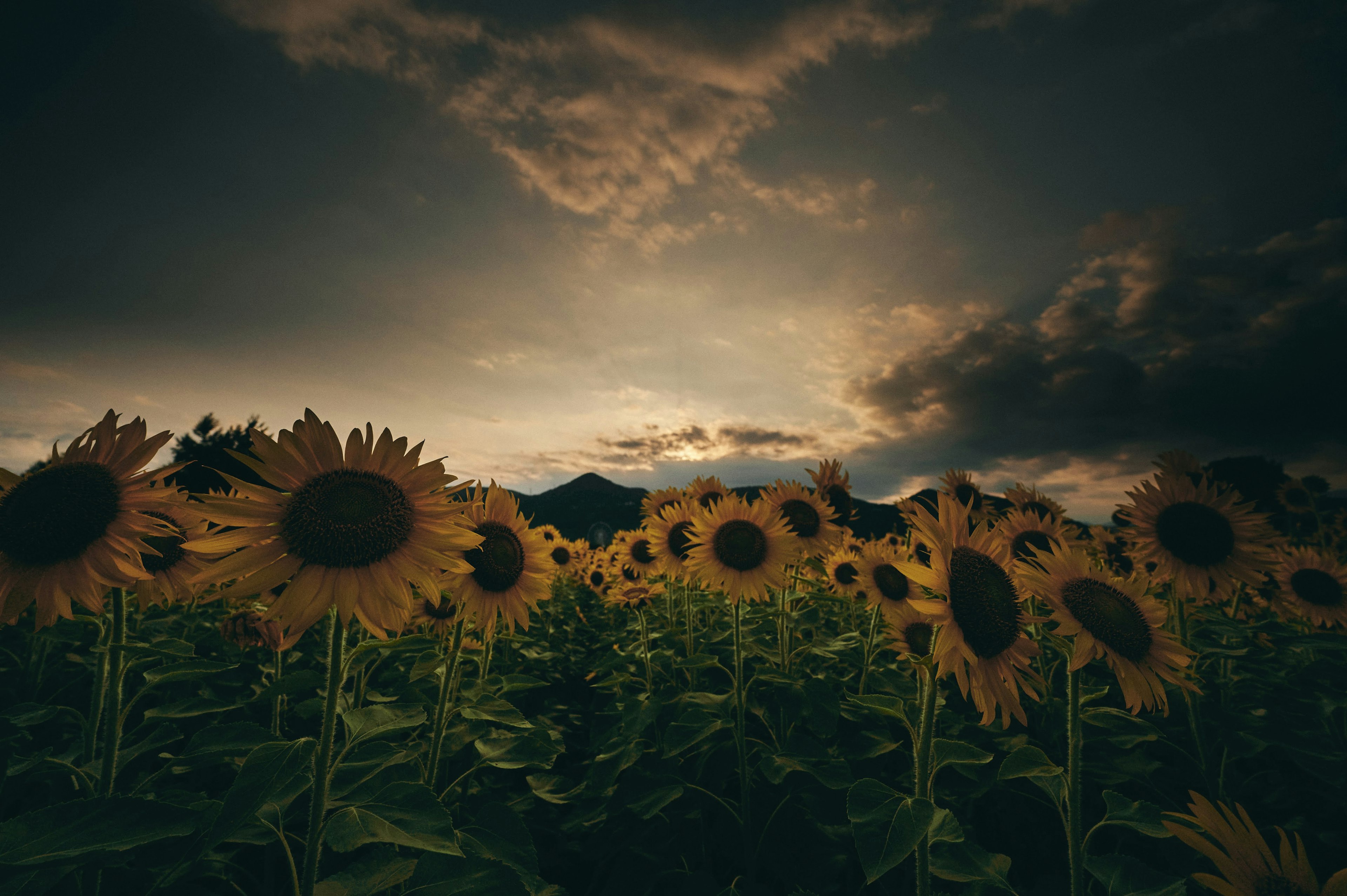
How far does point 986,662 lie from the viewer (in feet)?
7.16

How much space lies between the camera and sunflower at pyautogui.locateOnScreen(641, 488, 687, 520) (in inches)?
246

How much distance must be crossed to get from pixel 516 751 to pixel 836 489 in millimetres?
4462

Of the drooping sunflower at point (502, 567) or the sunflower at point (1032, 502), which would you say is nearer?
the drooping sunflower at point (502, 567)

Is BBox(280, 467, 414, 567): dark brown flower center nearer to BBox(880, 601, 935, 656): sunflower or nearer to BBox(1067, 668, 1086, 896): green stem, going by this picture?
BBox(1067, 668, 1086, 896): green stem

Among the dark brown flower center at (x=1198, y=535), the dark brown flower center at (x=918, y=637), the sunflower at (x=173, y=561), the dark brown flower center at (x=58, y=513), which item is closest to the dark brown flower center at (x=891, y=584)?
the dark brown flower center at (x=918, y=637)

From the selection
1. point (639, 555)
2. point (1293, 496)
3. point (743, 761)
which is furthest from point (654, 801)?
point (1293, 496)

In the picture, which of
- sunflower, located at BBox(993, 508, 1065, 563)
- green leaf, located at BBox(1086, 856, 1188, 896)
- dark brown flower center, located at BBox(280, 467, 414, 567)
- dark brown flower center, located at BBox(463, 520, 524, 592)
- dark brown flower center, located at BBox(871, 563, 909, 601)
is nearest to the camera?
dark brown flower center, located at BBox(280, 467, 414, 567)

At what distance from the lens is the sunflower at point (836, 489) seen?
6.00m

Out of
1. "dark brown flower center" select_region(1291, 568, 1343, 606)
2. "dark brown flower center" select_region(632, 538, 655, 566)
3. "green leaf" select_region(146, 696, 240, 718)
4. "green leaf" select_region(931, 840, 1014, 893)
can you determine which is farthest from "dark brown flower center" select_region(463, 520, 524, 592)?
"dark brown flower center" select_region(1291, 568, 1343, 606)

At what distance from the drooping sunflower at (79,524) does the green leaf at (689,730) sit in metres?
2.65

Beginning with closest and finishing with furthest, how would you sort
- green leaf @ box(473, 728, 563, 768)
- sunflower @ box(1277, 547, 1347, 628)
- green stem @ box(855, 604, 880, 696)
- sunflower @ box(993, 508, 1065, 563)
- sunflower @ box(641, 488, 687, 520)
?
green leaf @ box(473, 728, 563, 768) → green stem @ box(855, 604, 880, 696) → sunflower @ box(993, 508, 1065, 563) → sunflower @ box(1277, 547, 1347, 628) → sunflower @ box(641, 488, 687, 520)

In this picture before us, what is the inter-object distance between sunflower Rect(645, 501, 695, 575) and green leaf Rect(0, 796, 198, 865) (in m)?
3.78

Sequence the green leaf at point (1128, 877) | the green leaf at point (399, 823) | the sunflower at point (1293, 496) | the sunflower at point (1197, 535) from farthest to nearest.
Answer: the sunflower at point (1293, 496) < the sunflower at point (1197, 535) < the green leaf at point (1128, 877) < the green leaf at point (399, 823)

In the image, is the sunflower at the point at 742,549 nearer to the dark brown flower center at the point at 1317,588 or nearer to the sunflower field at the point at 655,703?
the sunflower field at the point at 655,703
